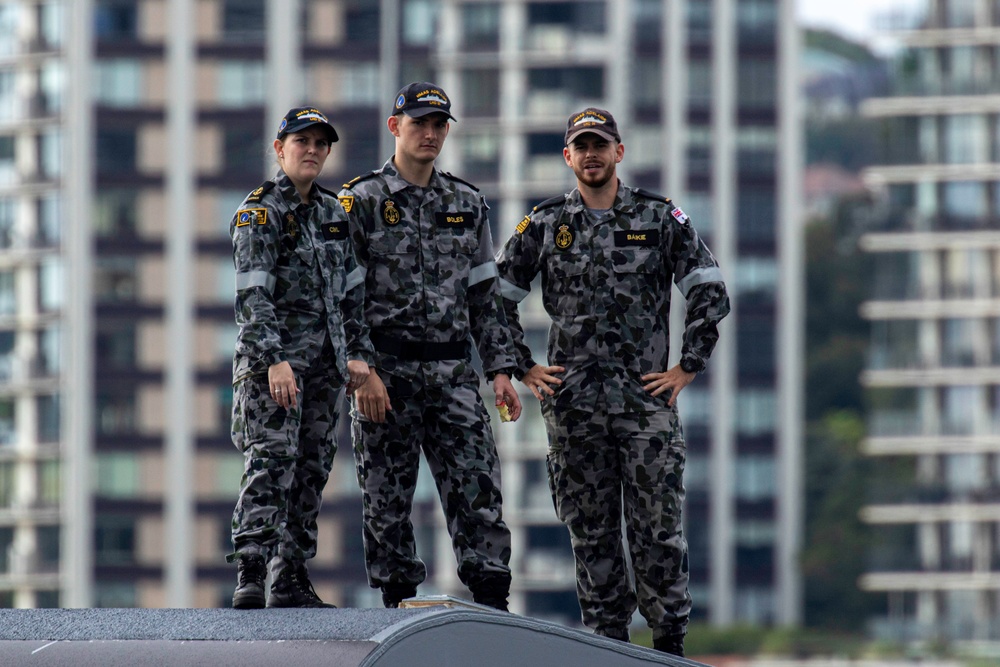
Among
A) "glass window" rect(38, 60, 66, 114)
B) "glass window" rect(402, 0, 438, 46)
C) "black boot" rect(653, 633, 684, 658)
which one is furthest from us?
"glass window" rect(38, 60, 66, 114)

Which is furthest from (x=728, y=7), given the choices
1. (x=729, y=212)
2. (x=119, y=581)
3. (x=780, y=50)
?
(x=119, y=581)

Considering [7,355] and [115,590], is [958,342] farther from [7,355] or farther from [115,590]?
[7,355]

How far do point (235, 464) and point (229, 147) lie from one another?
44.2 feet

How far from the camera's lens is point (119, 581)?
88.6m

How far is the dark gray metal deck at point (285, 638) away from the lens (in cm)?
957

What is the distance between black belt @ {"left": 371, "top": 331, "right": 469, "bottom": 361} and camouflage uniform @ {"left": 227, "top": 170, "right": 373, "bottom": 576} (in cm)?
20

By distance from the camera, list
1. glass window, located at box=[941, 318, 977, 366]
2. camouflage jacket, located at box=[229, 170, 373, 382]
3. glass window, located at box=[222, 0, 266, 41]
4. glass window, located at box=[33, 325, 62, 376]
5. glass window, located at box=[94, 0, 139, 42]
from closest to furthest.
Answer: camouflage jacket, located at box=[229, 170, 373, 382] < glass window, located at box=[33, 325, 62, 376] < glass window, located at box=[222, 0, 266, 41] < glass window, located at box=[94, 0, 139, 42] < glass window, located at box=[941, 318, 977, 366]

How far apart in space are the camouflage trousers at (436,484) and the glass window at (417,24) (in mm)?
77883

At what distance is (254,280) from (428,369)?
126 centimetres

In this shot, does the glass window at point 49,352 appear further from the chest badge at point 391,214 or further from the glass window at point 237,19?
the chest badge at point 391,214

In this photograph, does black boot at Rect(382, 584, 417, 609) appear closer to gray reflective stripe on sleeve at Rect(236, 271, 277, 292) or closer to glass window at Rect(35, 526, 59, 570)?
gray reflective stripe on sleeve at Rect(236, 271, 277, 292)

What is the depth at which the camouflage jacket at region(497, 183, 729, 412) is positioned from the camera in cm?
1304

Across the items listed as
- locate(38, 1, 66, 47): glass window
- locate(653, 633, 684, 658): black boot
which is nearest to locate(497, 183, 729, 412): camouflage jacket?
locate(653, 633, 684, 658): black boot

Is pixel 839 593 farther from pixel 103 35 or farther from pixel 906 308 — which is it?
pixel 103 35
